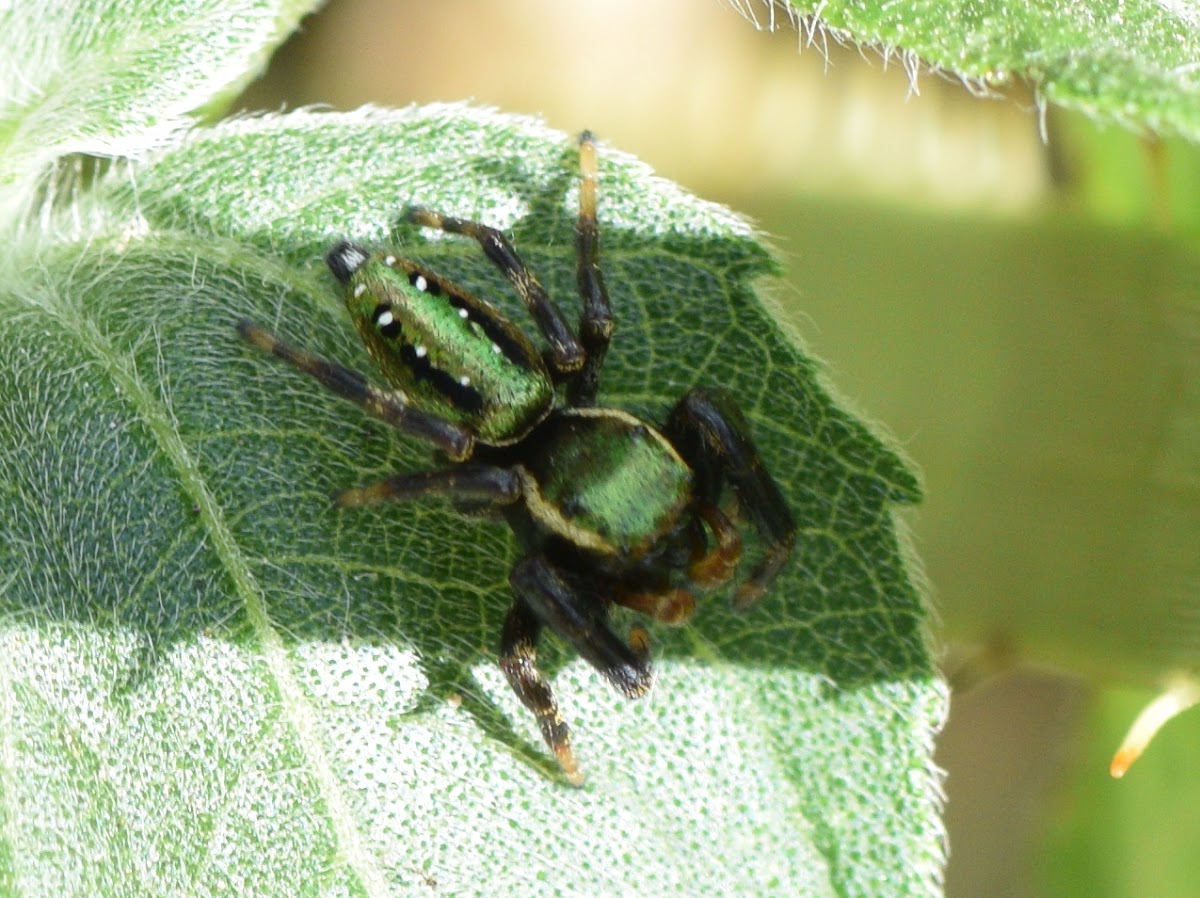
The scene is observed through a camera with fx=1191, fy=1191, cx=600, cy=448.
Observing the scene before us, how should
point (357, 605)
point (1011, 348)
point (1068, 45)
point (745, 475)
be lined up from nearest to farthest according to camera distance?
1. point (1068, 45)
2. point (357, 605)
3. point (745, 475)
4. point (1011, 348)

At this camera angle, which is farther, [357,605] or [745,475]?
[745,475]

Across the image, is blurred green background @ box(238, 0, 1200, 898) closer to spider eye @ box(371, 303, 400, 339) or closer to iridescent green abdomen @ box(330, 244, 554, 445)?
iridescent green abdomen @ box(330, 244, 554, 445)

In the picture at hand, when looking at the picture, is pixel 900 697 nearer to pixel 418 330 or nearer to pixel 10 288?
pixel 418 330

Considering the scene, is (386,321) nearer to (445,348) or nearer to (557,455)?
(445,348)

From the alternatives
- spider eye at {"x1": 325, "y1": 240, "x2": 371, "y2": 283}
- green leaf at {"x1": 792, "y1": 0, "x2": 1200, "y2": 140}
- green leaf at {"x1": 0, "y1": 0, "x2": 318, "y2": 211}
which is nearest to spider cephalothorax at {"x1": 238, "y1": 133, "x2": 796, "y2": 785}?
spider eye at {"x1": 325, "y1": 240, "x2": 371, "y2": 283}

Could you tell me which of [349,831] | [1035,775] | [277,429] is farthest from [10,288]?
[1035,775]

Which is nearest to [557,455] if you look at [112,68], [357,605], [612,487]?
[612,487]

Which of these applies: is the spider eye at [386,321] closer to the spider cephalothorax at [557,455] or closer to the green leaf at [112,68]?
the spider cephalothorax at [557,455]
